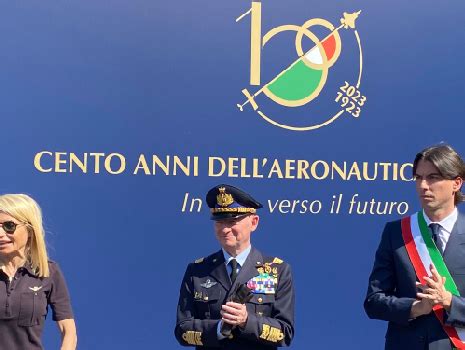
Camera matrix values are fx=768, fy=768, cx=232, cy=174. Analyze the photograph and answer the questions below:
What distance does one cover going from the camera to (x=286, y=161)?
10.8 ft

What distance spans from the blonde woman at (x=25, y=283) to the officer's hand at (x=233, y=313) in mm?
484

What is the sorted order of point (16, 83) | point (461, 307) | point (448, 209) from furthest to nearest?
1. point (16, 83)
2. point (448, 209)
3. point (461, 307)

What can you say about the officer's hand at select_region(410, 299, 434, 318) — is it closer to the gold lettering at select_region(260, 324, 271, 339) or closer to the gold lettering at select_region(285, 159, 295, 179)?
the gold lettering at select_region(260, 324, 271, 339)

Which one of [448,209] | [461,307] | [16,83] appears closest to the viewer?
[461,307]

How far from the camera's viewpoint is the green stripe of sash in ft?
7.59

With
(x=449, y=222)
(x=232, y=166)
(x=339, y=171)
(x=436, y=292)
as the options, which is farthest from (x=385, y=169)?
(x=436, y=292)

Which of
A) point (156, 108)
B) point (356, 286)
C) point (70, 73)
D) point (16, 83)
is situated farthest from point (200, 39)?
point (356, 286)

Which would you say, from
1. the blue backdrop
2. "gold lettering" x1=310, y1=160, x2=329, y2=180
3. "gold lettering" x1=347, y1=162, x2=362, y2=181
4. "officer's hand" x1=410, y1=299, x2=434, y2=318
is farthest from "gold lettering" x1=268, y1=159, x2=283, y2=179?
"officer's hand" x1=410, y1=299, x2=434, y2=318

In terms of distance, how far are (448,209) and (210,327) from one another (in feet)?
2.74

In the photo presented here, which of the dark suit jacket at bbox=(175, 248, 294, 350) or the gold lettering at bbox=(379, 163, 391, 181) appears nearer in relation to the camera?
the dark suit jacket at bbox=(175, 248, 294, 350)

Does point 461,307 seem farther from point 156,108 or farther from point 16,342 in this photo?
point 156,108

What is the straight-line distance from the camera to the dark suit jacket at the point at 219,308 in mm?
2438

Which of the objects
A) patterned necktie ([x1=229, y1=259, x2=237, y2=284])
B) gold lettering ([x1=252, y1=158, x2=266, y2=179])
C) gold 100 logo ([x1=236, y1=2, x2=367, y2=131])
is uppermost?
gold 100 logo ([x1=236, y1=2, x2=367, y2=131])

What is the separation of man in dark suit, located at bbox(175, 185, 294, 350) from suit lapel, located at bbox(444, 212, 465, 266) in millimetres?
529
